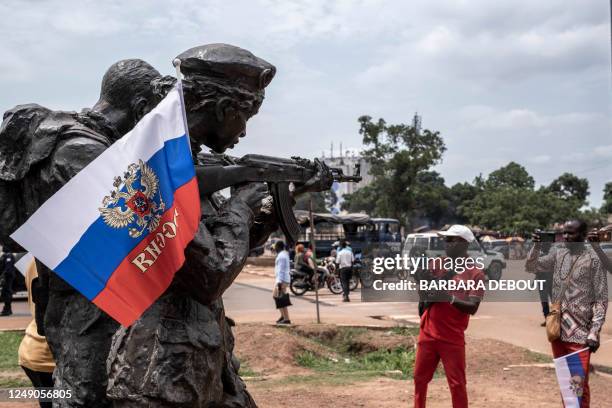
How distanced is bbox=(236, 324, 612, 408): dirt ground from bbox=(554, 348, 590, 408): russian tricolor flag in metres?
1.66

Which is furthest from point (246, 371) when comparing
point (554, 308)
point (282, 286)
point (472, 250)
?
point (472, 250)

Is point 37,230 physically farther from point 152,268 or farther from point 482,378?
point 482,378

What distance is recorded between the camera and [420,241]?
61.0 ft

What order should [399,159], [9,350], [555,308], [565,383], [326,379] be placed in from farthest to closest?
1. [399,159]
2. [9,350]
3. [326,379]
4. [555,308]
5. [565,383]

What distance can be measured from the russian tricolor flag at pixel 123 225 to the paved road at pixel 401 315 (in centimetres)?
812

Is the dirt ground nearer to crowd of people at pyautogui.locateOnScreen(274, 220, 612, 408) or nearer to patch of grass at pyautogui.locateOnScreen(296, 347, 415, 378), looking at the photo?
patch of grass at pyautogui.locateOnScreen(296, 347, 415, 378)

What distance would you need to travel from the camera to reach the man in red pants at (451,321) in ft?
17.6

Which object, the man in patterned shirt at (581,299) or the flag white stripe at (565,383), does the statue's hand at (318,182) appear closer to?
the flag white stripe at (565,383)

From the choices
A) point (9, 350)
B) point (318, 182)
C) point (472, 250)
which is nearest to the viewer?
point (318, 182)

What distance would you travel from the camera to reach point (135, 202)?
1.94 meters

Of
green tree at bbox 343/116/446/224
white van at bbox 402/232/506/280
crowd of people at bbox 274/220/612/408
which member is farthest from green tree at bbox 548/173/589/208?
crowd of people at bbox 274/220/612/408

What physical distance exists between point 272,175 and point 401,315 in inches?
466

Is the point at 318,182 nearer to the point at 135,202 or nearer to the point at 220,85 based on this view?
the point at 220,85

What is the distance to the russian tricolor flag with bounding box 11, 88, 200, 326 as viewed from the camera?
1888 mm
